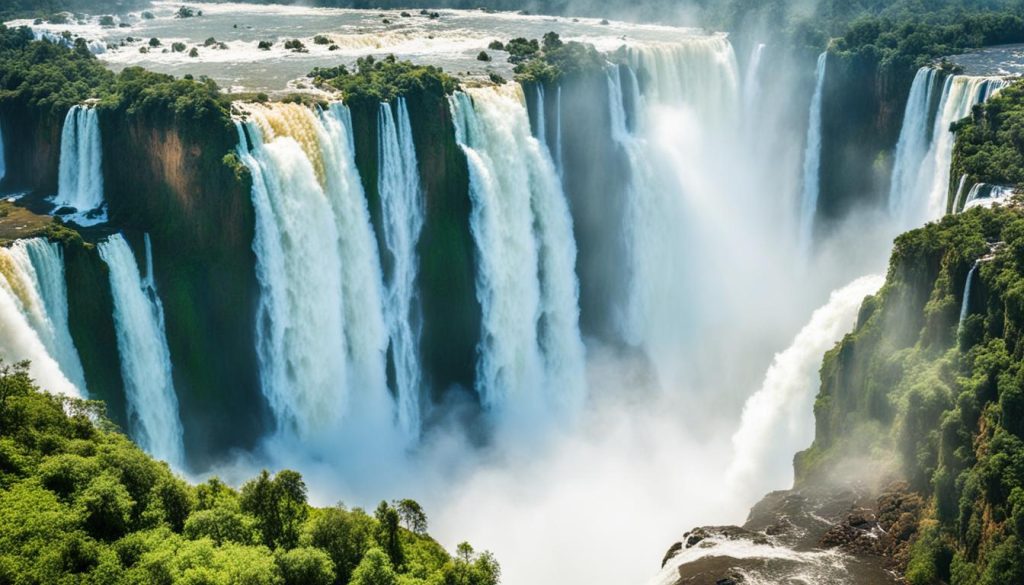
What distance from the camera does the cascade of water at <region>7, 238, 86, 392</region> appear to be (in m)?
30.6

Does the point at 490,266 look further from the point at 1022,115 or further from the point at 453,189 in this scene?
the point at 1022,115

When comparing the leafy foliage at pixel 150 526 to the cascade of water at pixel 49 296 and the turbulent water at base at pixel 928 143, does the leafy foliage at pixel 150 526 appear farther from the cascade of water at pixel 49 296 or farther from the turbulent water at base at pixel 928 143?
the turbulent water at base at pixel 928 143

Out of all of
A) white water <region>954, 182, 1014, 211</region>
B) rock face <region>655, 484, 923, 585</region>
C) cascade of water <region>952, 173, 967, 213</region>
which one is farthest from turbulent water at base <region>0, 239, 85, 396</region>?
cascade of water <region>952, 173, 967, 213</region>

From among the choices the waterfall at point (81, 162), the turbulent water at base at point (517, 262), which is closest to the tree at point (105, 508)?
the waterfall at point (81, 162)

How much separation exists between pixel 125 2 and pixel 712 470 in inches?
2072

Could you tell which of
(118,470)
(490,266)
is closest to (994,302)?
(490,266)

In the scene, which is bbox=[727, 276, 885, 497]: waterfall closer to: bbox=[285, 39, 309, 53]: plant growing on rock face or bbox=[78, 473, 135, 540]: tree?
bbox=[78, 473, 135, 540]: tree

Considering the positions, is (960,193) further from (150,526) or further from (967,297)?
(150,526)

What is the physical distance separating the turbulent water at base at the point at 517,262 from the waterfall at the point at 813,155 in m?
13.6

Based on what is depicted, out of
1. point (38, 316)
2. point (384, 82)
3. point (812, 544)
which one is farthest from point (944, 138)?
point (38, 316)

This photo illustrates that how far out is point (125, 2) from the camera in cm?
7000

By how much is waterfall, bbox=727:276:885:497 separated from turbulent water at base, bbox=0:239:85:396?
22.4m

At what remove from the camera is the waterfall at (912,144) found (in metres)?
45.0

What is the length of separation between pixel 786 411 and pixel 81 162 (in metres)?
26.6
